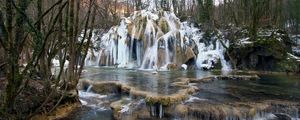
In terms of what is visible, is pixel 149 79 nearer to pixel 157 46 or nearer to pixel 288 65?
pixel 157 46

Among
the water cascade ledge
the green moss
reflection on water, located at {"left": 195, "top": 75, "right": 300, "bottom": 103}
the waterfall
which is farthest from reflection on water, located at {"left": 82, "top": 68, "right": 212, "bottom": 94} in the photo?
the waterfall

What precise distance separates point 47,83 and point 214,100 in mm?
6167

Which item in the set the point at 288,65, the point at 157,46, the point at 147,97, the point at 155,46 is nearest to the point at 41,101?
the point at 147,97

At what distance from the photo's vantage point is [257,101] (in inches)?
482

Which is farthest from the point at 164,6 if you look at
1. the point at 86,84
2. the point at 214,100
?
the point at 214,100

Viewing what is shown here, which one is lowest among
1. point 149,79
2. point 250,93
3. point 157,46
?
point 250,93

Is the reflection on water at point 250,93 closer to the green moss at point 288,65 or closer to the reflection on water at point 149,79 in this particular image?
the reflection on water at point 149,79

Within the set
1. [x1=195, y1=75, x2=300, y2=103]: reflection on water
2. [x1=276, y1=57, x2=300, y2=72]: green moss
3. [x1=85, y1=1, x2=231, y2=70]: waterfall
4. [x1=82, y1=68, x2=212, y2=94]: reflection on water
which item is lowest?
[x1=195, y1=75, x2=300, y2=103]: reflection on water

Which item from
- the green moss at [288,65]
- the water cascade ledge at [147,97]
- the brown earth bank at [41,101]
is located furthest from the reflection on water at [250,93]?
the green moss at [288,65]

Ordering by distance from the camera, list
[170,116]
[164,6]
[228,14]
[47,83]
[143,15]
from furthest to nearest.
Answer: [164,6] < [228,14] < [143,15] < [170,116] < [47,83]

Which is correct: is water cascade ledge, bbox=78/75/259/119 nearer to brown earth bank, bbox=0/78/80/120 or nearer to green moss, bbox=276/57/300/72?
brown earth bank, bbox=0/78/80/120

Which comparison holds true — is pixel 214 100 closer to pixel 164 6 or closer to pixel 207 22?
pixel 207 22

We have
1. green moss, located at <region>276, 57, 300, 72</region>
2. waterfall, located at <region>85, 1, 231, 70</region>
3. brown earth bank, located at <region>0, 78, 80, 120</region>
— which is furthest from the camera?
waterfall, located at <region>85, 1, 231, 70</region>

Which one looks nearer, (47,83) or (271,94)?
(47,83)
